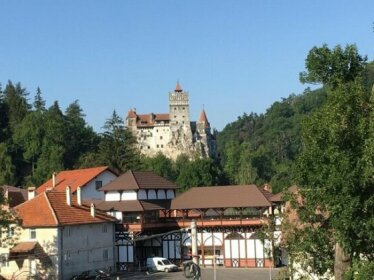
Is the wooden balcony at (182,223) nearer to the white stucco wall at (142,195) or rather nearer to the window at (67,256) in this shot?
the white stucco wall at (142,195)

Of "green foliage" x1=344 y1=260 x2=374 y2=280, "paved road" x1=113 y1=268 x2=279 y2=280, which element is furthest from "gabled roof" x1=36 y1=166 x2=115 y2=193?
"green foliage" x1=344 y1=260 x2=374 y2=280

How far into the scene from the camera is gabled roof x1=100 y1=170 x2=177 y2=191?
58.8m

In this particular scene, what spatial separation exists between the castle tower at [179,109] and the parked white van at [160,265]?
11452cm

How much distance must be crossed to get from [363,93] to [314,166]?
8.51 ft

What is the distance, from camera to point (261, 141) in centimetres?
19462

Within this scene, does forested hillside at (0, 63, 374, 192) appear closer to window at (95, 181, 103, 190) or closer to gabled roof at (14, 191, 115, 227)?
window at (95, 181, 103, 190)

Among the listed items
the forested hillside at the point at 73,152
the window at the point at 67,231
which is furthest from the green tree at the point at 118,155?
the window at the point at 67,231

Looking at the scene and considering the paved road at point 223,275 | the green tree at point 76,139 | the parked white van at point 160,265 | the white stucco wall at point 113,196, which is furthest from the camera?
the green tree at point 76,139

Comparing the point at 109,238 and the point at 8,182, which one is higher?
the point at 8,182

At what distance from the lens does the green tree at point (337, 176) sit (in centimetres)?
2009

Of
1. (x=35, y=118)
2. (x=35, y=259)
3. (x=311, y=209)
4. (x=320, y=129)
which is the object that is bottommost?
(x=35, y=259)

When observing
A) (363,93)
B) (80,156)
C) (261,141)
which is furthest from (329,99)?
(261,141)

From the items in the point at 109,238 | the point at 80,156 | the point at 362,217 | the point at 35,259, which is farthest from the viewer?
the point at 80,156

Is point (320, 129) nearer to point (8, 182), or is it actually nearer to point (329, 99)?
point (329, 99)
